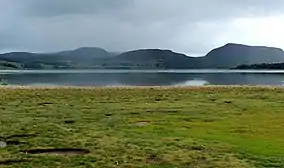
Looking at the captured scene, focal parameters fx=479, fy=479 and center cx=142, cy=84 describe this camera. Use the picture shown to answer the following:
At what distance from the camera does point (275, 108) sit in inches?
1442

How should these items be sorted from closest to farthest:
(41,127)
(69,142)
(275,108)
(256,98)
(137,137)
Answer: (69,142), (137,137), (41,127), (275,108), (256,98)

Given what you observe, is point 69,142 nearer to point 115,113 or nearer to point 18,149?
point 18,149

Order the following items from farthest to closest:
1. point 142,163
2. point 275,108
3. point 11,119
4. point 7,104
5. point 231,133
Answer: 1. point 7,104
2. point 275,108
3. point 11,119
4. point 231,133
5. point 142,163

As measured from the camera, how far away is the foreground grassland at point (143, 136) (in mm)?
17328

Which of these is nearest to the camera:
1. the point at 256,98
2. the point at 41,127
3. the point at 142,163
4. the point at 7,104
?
the point at 142,163

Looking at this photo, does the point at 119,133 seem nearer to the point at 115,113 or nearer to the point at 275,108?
the point at 115,113

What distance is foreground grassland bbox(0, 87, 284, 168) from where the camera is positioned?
17328mm

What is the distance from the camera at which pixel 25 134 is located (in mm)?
23297

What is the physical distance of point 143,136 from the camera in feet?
74.6

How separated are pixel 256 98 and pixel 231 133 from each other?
24.2m

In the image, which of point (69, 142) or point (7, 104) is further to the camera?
point (7, 104)

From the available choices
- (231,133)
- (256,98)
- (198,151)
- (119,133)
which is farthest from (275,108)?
(198,151)

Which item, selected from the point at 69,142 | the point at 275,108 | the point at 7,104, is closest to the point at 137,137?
the point at 69,142

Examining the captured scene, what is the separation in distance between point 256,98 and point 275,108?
418 inches
